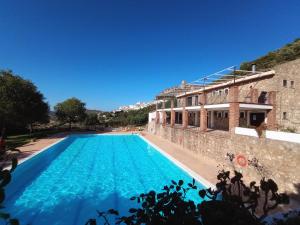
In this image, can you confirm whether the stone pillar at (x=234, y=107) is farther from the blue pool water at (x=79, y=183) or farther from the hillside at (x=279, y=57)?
the hillside at (x=279, y=57)

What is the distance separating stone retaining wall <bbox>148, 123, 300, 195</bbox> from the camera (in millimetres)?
7969

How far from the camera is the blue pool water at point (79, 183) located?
27.3ft

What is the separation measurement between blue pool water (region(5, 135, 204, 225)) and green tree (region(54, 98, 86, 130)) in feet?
61.3

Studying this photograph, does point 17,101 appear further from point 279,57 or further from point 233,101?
point 279,57

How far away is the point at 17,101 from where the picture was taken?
23422 mm

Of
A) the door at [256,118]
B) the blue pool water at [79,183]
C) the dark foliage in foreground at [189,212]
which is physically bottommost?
the blue pool water at [79,183]

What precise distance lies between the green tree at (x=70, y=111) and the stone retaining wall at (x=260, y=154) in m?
26.8

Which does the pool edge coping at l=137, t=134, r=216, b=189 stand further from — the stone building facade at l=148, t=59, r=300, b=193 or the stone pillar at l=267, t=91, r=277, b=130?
the stone pillar at l=267, t=91, r=277, b=130

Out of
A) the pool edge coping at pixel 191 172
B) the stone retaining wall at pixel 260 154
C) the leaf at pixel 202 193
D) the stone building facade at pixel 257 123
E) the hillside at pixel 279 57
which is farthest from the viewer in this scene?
the hillside at pixel 279 57

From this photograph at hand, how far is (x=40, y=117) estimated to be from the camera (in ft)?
91.4

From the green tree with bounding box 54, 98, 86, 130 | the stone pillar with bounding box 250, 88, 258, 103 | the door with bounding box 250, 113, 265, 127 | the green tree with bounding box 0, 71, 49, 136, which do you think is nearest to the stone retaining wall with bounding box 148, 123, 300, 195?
the stone pillar with bounding box 250, 88, 258, 103

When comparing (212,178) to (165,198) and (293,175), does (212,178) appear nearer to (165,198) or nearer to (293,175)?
(293,175)

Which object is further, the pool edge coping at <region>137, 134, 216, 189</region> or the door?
the door

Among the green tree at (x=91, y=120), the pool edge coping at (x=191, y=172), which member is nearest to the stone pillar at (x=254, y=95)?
the pool edge coping at (x=191, y=172)
